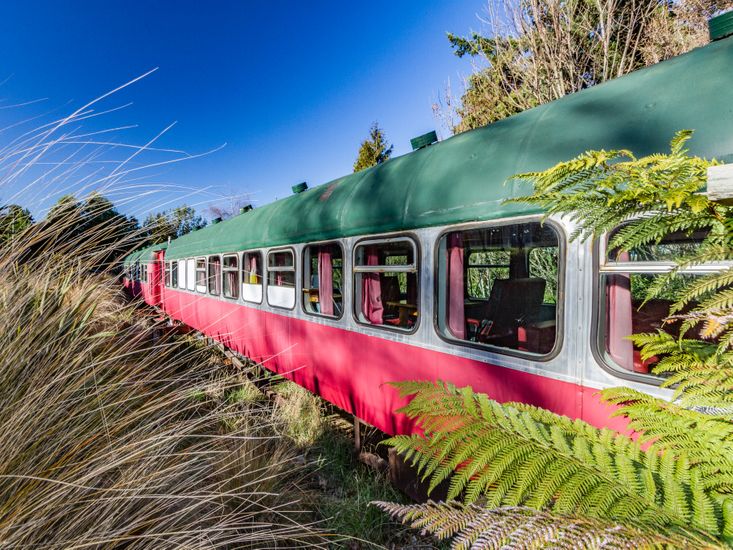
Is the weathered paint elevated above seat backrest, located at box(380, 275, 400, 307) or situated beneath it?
situated beneath

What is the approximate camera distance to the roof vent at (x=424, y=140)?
3.46m

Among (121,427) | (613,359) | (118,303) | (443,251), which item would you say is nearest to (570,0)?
(443,251)

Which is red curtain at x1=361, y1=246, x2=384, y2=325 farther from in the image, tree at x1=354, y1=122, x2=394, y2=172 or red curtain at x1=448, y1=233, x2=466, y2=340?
tree at x1=354, y1=122, x2=394, y2=172

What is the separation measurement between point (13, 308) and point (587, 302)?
2786mm

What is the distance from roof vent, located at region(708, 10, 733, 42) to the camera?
1848mm

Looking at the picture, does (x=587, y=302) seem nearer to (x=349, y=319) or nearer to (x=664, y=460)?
(x=664, y=460)

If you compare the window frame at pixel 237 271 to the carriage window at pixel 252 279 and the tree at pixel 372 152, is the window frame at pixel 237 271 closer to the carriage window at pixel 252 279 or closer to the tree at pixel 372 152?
the carriage window at pixel 252 279

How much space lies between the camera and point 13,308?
1.83 metres

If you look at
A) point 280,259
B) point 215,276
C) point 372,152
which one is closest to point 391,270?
point 280,259

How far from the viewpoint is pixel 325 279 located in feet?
14.1

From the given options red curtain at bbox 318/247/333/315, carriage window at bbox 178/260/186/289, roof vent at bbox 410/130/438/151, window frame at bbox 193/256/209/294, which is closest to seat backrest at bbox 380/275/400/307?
red curtain at bbox 318/247/333/315

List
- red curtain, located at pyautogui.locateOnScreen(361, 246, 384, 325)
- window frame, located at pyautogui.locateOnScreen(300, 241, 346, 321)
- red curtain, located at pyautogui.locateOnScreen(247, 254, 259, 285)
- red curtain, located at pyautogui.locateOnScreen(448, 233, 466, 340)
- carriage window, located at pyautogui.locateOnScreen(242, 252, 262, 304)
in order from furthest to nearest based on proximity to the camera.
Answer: red curtain, located at pyautogui.locateOnScreen(247, 254, 259, 285), carriage window, located at pyautogui.locateOnScreen(242, 252, 262, 304), window frame, located at pyautogui.locateOnScreen(300, 241, 346, 321), red curtain, located at pyautogui.locateOnScreen(361, 246, 384, 325), red curtain, located at pyautogui.locateOnScreen(448, 233, 466, 340)

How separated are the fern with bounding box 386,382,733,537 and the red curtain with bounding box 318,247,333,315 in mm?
3043

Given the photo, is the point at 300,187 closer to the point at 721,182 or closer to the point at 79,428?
the point at 79,428
